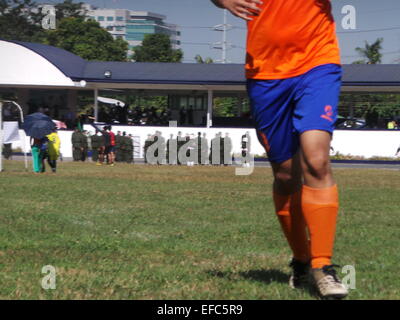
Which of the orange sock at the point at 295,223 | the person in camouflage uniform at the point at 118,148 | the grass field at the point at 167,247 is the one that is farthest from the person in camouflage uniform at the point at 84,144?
the orange sock at the point at 295,223

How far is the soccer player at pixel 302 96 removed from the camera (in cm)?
458

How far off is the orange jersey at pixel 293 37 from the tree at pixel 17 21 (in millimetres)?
91979

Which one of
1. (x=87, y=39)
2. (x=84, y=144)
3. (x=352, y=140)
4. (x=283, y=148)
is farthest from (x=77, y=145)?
(x=87, y=39)

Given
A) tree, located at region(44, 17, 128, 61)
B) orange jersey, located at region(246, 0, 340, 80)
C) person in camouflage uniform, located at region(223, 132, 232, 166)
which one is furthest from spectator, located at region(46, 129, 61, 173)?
tree, located at region(44, 17, 128, 61)

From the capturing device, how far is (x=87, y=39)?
96375 mm

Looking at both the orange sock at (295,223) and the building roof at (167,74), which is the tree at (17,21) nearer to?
the building roof at (167,74)

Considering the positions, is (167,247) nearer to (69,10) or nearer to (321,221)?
(321,221)

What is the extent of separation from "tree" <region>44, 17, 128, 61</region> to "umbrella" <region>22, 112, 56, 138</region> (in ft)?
223

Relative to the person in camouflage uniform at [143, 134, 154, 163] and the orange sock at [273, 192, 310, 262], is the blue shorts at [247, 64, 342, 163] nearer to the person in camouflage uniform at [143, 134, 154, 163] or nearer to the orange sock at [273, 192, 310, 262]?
the orange sock at [273, 192, 310, 262]

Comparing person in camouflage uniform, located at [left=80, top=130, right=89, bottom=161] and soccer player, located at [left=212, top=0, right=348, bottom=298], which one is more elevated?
soccer player, located at [left=212, top=0, right=348, bottom=298]

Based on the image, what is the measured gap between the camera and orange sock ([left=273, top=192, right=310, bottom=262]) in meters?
5.12

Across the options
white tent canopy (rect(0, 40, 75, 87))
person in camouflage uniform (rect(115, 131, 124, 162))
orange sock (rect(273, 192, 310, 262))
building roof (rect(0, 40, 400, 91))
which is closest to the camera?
orange sock (rect(273, 192, 310, 262))
